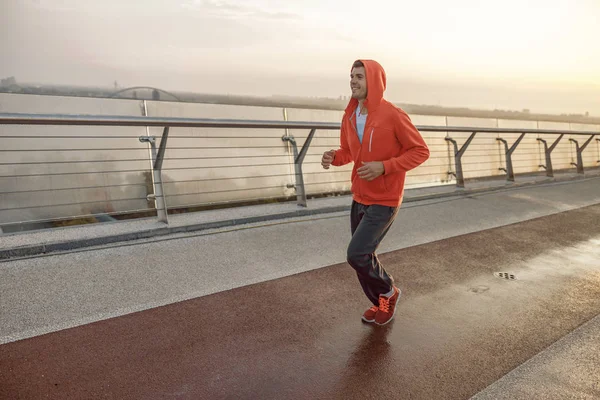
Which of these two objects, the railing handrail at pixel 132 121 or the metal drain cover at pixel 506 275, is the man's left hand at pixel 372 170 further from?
the railing handrail at pixel 132 121

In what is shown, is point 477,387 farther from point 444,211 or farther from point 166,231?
point 444,211

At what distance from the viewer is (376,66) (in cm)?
297

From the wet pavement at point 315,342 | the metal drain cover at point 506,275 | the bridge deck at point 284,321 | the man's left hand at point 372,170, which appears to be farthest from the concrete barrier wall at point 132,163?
the metal drain cover at point 506,275

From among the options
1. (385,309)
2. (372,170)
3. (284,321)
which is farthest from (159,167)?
(385,309)

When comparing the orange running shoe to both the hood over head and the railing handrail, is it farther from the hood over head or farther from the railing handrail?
the railing handrail

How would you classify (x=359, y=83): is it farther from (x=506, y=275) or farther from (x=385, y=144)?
(x=506, y=275)

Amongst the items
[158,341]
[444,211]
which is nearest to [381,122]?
[158,341]

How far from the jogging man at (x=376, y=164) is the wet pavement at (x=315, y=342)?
0.26 metres

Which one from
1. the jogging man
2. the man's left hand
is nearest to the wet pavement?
the jogging man

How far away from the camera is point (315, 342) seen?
274 centimetres

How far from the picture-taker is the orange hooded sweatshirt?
2.89m

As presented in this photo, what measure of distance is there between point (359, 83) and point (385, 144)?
16.8 inches

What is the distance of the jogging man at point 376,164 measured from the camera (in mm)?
2895

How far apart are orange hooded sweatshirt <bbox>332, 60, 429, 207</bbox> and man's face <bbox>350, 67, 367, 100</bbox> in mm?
29
